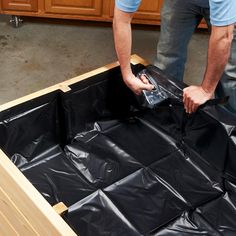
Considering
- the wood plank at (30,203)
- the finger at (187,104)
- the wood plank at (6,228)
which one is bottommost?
the wood plank at (6,228)

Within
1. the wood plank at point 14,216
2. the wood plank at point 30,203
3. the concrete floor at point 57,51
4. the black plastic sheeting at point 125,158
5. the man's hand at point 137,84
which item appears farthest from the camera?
the concrete floor at point 57,51

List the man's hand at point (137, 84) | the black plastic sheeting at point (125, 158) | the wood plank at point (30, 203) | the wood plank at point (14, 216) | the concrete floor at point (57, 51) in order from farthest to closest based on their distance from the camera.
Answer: the concrete floor at point (57, 51) < the man's hand at point (137, 84) < the black plastic sheeting at point (125, 158) < the wood plank at point (14, 216) < the wood plank at point (30, 203)

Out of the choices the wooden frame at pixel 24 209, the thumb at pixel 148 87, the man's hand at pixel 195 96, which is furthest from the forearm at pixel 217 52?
the wooden frame at pixel 24 209

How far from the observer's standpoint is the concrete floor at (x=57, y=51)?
1926mm

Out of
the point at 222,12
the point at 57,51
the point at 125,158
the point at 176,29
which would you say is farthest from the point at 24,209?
the point at 57,51

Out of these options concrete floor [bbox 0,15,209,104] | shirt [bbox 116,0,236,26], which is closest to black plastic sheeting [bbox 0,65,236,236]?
shirt [bbox 116,0,236,26]

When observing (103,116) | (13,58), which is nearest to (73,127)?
(103,116)

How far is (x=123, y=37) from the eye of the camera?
4.27 feet

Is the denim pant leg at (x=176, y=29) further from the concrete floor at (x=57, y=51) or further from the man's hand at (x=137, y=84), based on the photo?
the concrete floor at (x=57, y=51)

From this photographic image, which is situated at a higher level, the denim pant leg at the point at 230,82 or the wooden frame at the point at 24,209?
the denim pant leg at the point at 230,82

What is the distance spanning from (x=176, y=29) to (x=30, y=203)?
78 cm

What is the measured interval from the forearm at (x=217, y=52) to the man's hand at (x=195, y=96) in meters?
0.01

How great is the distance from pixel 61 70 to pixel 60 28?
395 mm

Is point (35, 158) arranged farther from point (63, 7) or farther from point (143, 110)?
point (63, 7)
